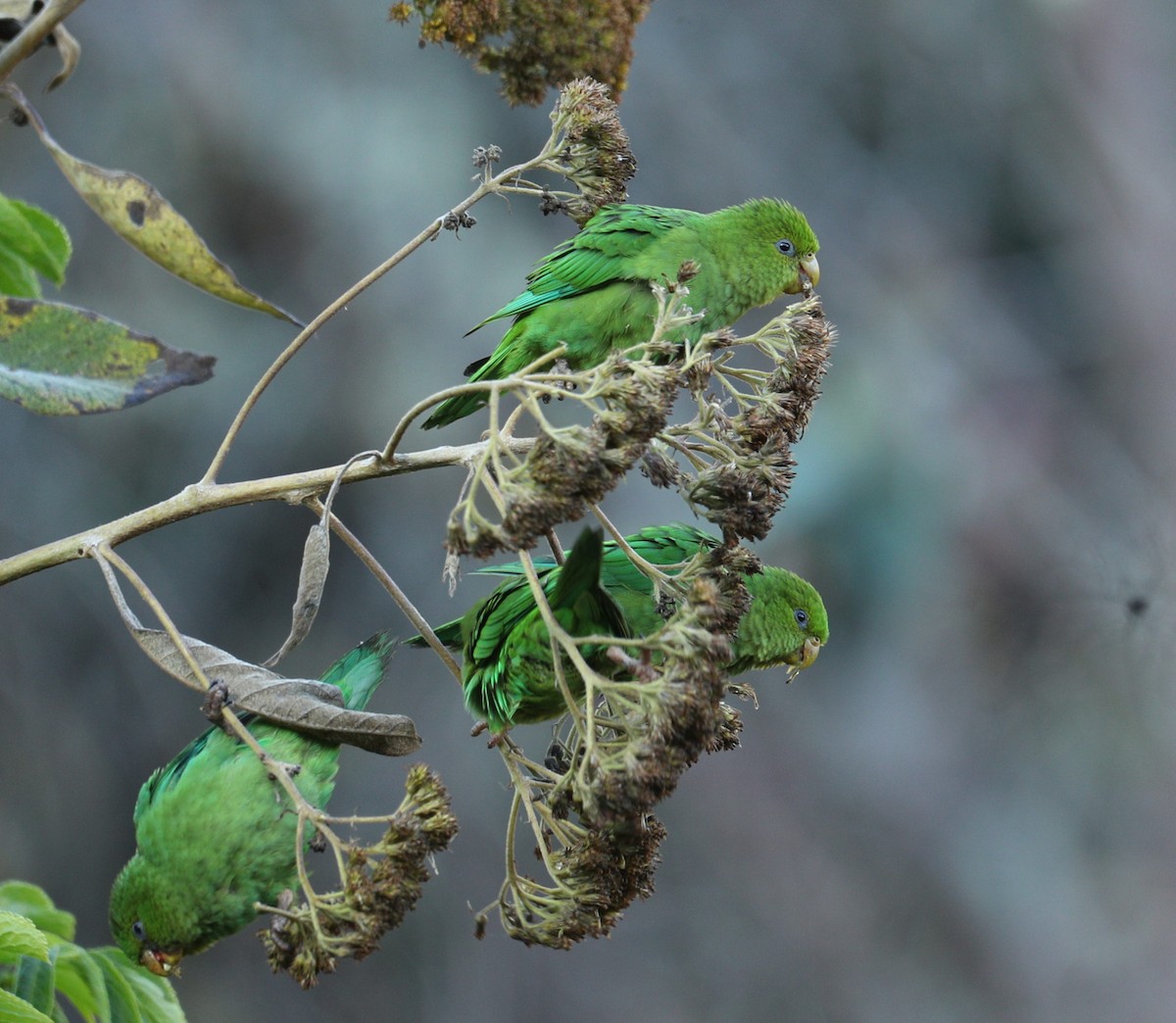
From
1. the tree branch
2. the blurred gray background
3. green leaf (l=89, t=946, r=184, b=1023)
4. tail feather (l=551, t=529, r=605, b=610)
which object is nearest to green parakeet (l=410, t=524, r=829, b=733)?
tail feather (l=551, t=529, r=605, b=610)

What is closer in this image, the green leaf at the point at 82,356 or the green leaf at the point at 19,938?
the green leaf at the point at 19,938

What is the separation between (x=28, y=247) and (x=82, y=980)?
0.98 metres

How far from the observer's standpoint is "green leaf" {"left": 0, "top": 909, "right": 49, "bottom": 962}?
123cm

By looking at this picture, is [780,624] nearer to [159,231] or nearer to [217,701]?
[217,701]

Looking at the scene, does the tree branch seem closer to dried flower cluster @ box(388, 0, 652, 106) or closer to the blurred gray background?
dried flower cluster @ box(388, 0, 652, 106)

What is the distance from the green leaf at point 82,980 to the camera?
1499 mm

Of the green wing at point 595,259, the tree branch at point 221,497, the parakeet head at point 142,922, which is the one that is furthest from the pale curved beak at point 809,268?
the parakeet head at point 142,922

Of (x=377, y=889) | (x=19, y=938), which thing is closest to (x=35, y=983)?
(x=19, y=938)

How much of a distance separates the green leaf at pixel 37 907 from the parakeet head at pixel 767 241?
151 centimetres

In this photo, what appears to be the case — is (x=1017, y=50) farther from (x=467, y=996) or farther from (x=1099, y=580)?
(x=467, y=996)

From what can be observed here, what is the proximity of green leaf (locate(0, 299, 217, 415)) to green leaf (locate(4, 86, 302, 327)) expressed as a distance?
9 cm

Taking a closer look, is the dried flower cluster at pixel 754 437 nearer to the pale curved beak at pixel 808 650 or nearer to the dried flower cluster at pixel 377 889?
the dried flower cluster at pixel 377 889

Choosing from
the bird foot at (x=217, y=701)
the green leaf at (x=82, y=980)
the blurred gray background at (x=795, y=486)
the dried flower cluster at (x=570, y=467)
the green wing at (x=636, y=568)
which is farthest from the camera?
the blurred gray background at (x=795, y=486)

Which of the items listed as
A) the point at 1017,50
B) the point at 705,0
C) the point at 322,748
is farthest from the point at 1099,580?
the point at 322,748
